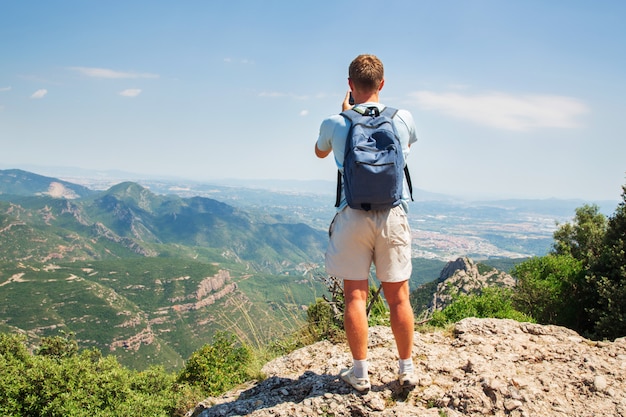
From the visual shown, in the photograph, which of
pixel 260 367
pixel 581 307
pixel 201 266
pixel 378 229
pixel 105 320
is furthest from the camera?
Answer: pixel 201 266

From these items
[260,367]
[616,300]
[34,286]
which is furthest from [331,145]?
[34,286]

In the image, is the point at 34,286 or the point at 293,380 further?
the point at 34,286

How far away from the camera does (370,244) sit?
3154 mm

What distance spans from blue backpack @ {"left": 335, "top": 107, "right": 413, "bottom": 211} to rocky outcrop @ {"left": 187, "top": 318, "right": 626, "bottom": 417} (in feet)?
5.76

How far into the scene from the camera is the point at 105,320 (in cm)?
12506

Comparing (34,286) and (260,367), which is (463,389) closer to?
(260,367)

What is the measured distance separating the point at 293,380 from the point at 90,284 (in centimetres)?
16447

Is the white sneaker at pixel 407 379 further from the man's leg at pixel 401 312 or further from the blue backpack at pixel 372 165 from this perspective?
the blue backpack at pixel 372 165

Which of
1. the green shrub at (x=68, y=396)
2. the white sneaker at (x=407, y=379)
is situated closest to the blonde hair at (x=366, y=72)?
the white sneaker at (x=407, y=379)

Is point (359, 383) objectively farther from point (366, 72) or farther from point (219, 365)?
point (219, 365)

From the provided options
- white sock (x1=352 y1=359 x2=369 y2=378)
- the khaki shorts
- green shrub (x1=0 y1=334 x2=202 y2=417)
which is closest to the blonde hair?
the khaki shorts

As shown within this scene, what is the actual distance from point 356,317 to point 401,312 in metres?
0.40

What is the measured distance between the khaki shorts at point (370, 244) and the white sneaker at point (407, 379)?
87 centimetres

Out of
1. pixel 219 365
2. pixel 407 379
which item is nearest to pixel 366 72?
pixel 407 379
